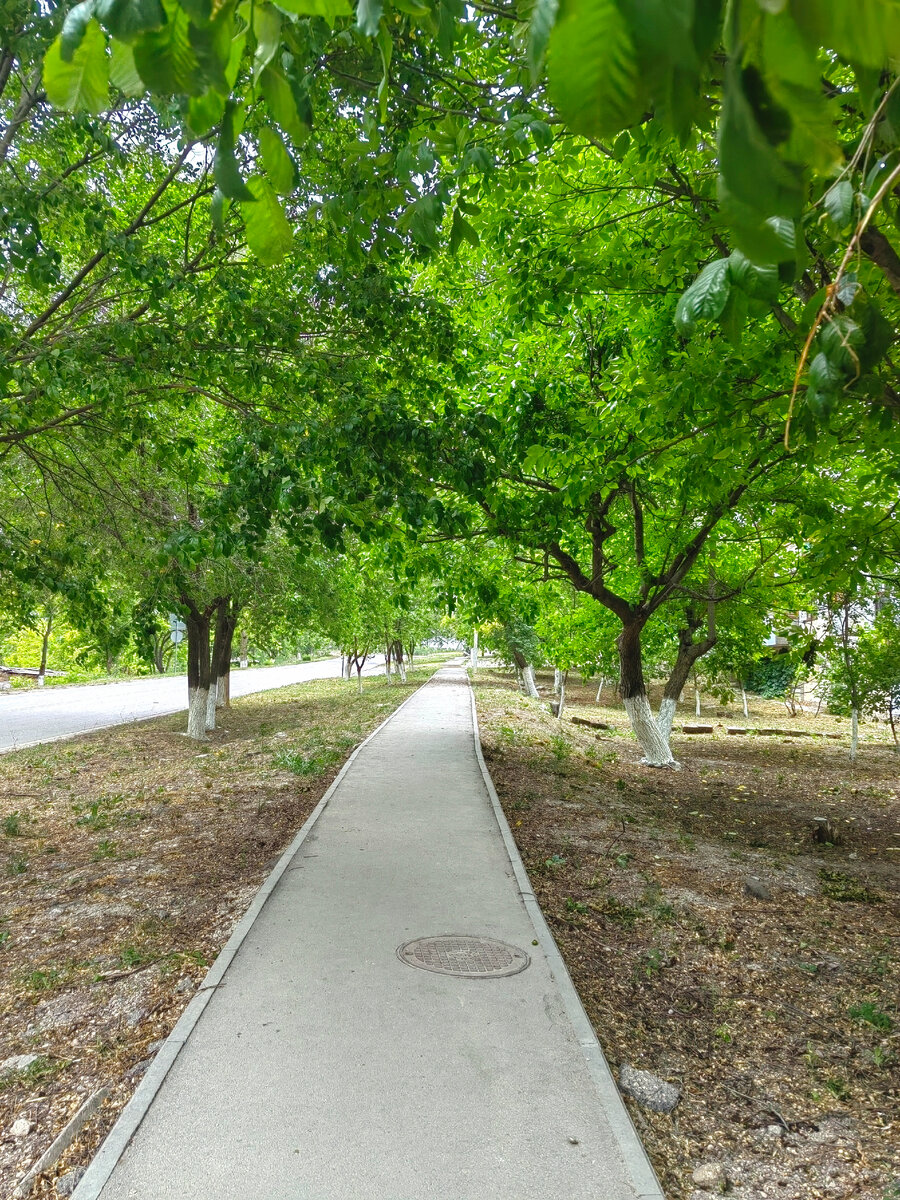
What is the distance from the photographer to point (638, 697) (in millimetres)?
14000

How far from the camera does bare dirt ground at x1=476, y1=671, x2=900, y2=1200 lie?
11.9 ft

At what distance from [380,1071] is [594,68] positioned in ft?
13.1

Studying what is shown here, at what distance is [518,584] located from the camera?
14.9 metres

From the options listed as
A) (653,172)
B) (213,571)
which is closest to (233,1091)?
(653,172)

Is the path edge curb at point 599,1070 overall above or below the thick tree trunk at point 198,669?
below

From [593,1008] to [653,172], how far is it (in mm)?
6236

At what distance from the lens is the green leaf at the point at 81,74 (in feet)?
4.19

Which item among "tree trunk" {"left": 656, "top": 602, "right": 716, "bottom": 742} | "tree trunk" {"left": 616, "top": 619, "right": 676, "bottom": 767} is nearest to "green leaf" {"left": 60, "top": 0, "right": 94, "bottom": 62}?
"tree trunk" {"left": 616, "top": 619, "right": 676, "bottom": 767}

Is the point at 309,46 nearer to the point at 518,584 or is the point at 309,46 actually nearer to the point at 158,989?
the point at 158,989

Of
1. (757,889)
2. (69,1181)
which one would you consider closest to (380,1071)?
(69,1181)

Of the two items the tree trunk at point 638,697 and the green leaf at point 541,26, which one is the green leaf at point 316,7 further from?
the tree trunk at point 638,697

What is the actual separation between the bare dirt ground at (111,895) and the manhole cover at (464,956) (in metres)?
1.38

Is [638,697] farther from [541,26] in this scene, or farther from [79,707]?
[79,707]

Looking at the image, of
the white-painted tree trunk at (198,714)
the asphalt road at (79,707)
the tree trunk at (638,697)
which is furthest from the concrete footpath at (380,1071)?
the asphalt road at (79,707)
